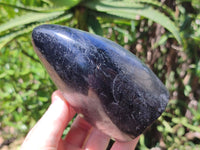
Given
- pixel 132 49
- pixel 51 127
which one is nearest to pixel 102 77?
pixel 51 127

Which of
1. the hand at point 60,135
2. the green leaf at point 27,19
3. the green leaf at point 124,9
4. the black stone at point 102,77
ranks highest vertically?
the green leaf at point 124,9

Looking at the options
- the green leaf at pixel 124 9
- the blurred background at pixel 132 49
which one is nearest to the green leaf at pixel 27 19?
the blurred background at pixel 132 49

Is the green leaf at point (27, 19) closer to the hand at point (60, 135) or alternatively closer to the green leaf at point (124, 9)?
the green leaf at point (124, 9)

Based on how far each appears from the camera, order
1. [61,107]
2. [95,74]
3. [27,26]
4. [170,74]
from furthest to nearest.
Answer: [170,74] → [27,26] → [61,107] → [95,74]

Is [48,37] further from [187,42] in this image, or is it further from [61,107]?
[187,42]

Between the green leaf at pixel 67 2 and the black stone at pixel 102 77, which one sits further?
the green leaf at pixel 67 2

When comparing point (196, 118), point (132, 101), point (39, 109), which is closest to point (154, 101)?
point (132, 101)

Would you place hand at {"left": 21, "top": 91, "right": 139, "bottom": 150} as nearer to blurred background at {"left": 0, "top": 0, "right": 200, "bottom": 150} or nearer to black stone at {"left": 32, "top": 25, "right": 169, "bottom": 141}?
black stone at {"left": 32, "top": 25, "right": 169, "bottom": 141}
